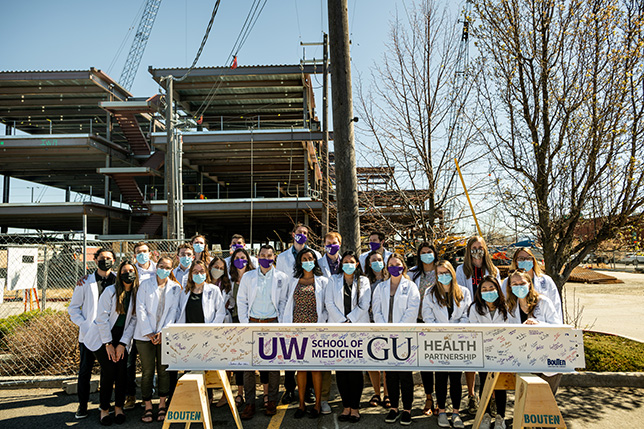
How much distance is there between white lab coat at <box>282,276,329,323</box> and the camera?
5338mm

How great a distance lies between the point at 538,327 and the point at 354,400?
85.3 inches

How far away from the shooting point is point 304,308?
17.6ft

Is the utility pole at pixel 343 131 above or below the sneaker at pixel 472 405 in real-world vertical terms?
above

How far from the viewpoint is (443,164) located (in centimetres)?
791

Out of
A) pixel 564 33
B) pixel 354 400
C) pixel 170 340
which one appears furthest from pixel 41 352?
pixel 564 33

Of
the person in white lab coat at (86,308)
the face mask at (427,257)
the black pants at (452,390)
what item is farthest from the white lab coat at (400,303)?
the person in white lab coat at (86,308)

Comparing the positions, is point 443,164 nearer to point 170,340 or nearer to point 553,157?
point 553,157

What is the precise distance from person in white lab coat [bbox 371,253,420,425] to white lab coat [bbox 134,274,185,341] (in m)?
2.52

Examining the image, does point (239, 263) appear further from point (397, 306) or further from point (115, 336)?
point (397, 306)

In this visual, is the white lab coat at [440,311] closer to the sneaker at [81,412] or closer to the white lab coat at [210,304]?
Answer: the white lab coat at [210,304]

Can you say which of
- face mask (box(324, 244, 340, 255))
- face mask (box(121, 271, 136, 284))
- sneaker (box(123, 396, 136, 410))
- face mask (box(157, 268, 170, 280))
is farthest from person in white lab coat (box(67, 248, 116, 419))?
face mask (box(324, 244, 340, 255))

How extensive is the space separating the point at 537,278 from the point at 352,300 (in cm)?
226

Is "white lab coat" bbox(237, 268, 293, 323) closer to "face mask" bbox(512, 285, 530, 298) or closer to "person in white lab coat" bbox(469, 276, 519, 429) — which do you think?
"person in white lab coat" bbox(469, 276, 519, 429)

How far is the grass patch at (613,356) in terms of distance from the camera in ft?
19.8
